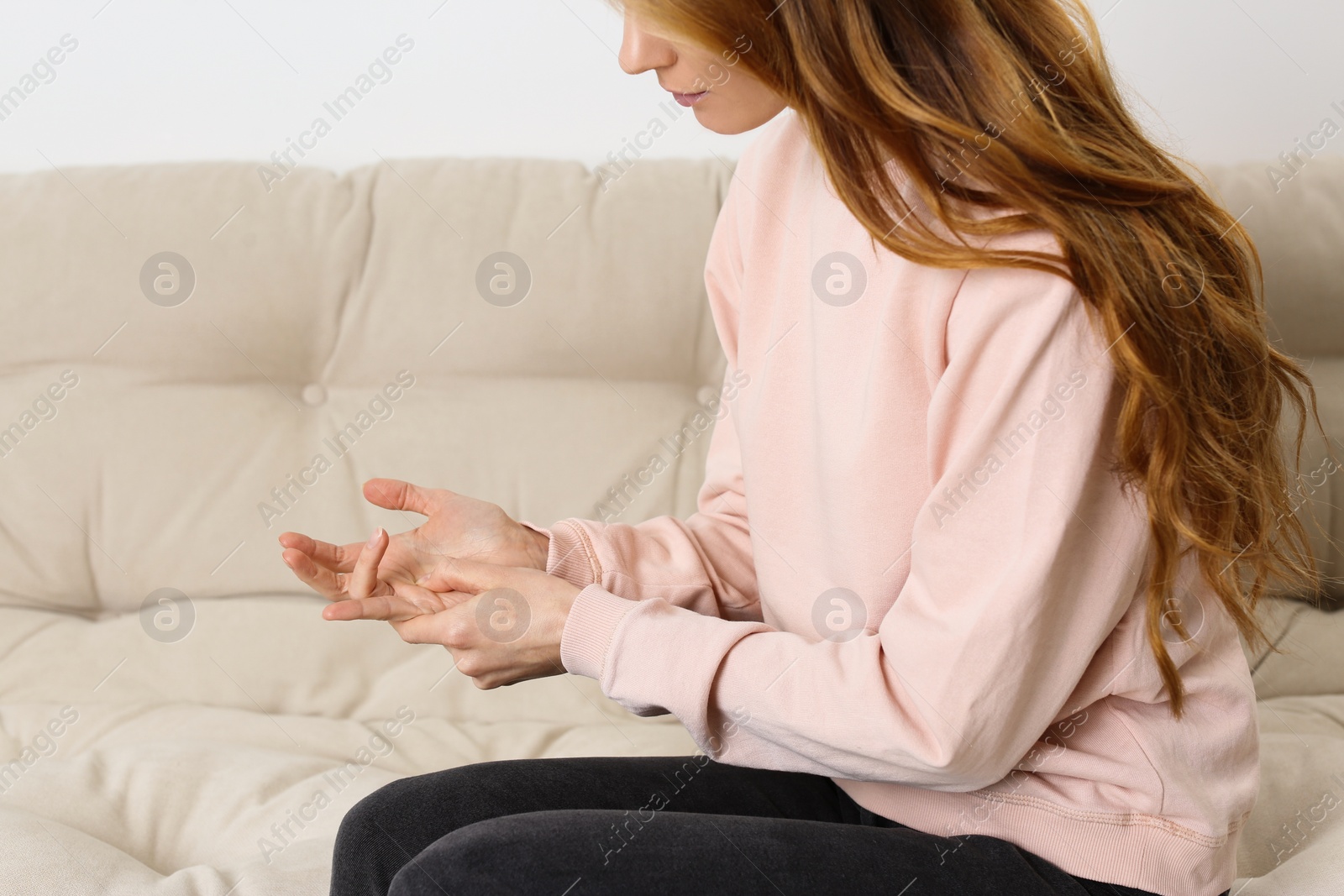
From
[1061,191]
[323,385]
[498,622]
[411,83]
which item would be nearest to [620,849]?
[498,622]

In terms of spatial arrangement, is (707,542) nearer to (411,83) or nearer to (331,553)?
(331,553)

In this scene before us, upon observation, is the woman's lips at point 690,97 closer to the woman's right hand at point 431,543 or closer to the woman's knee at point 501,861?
the woman's right hand at point 431,543

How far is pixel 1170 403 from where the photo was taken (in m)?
0.57

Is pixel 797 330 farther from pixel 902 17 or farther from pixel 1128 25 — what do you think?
pixel 1128 25

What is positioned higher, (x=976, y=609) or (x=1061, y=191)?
(x=1061, y=191)

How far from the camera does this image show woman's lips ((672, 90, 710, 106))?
0.70 m

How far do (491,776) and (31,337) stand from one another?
96 cm

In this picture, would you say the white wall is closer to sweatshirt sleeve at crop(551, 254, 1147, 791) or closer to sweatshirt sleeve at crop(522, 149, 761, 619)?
sweatshirt sleeve at crop(522, 149, 761, 619)

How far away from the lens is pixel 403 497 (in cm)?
86

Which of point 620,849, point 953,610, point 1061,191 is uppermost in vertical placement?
point 1061,191

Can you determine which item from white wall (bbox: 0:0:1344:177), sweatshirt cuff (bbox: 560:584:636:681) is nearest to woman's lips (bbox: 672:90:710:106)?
sweatshirt cuff (bbox: 560:584:636:681)

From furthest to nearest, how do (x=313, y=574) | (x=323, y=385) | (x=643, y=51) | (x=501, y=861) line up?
(x=323, y=385) < (x=313, y=574) < (x=643, y=51) < (x=501, y=861)

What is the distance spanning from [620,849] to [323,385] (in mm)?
946

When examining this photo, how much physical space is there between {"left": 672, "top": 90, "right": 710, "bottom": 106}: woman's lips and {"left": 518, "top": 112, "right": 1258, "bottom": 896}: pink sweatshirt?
0.43ft
